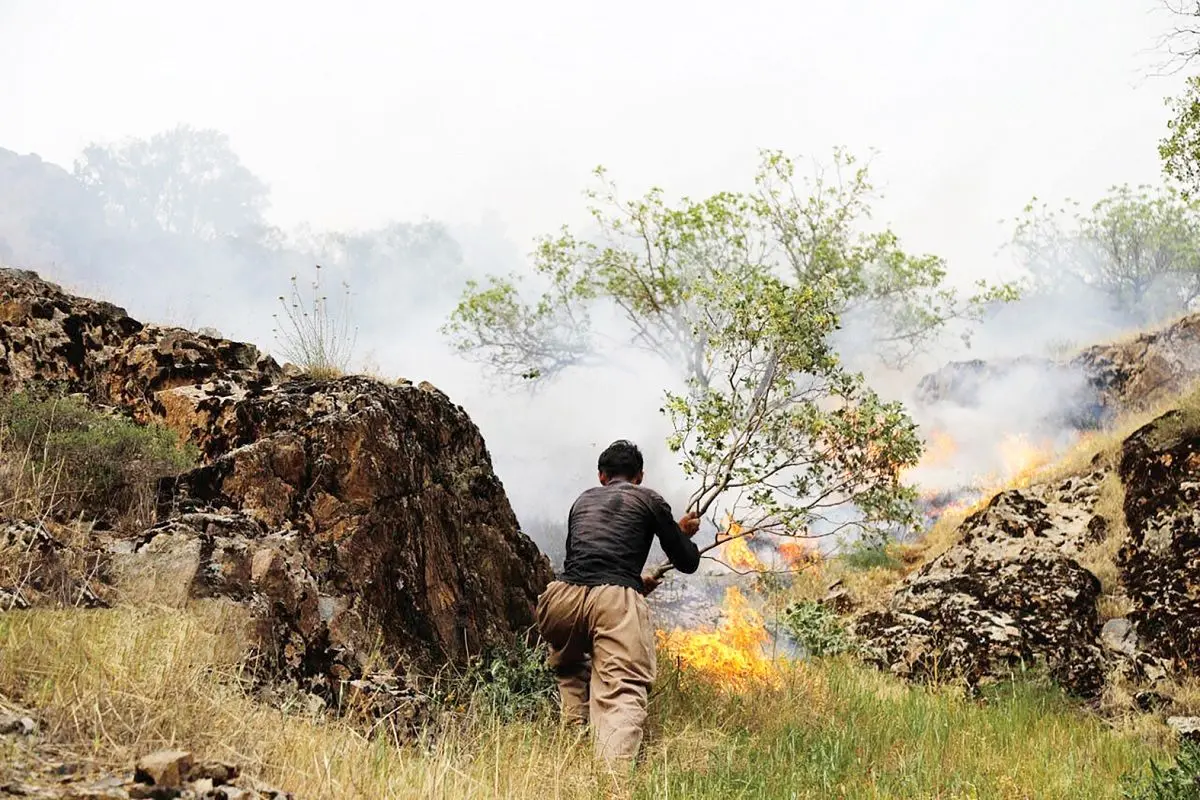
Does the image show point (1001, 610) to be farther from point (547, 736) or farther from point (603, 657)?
point (547, 736)

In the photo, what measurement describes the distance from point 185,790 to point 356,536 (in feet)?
10.1

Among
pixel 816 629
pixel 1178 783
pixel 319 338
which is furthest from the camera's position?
pixel 816 629

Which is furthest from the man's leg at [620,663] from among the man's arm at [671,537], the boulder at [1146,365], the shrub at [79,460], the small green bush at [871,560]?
the boulder at [1146,365]

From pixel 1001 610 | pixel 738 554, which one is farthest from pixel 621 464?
pixel 738 554

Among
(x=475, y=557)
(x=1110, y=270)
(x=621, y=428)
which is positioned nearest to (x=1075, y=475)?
(x=475, y=557)

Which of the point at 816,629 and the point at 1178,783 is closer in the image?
the point at 1178,783

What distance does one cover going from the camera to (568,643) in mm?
5648

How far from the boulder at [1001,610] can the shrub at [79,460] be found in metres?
8.20

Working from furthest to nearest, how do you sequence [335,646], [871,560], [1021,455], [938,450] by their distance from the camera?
1. [938,450]
2. [1021,455]
3. [871,560]
4. [335,646]

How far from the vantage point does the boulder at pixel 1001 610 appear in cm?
949

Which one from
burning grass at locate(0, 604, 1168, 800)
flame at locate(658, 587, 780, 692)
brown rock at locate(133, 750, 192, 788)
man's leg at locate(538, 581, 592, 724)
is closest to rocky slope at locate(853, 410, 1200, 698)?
burning grass at locate(0, 604, 1168, 800)

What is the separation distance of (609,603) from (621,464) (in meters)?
1.03

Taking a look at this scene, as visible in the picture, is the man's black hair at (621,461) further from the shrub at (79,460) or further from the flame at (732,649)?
the shrub at (79,460)

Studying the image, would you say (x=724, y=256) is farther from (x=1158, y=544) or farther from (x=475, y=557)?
(x=475, y=557)
